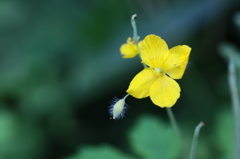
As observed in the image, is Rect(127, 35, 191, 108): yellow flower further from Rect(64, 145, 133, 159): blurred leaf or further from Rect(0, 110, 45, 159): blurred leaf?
Rect(0, 110, 45, 159): blurred leaf

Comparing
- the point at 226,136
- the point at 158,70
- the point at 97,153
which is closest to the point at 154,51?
the point at 158,70

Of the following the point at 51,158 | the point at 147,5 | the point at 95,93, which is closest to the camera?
the point at 51,158

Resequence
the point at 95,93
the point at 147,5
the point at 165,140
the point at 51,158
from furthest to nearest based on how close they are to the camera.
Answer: the point at 147,5 → the point at 95,93 → the point at 51,158 → the point at 165,140

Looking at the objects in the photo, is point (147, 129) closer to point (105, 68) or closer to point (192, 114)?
point (192, 114)

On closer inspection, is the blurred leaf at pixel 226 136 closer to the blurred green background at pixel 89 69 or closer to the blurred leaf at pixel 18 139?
the blurred green background at pixel 89 69

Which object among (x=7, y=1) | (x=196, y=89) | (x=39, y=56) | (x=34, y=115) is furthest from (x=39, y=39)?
(x=196, y=89)

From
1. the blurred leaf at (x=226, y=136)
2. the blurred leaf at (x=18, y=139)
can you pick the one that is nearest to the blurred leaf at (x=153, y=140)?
the blurred leaf at (x=226, y=136)
